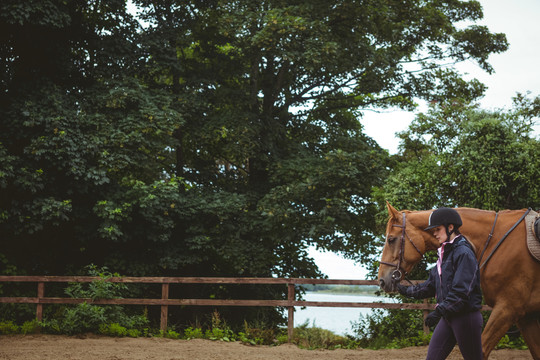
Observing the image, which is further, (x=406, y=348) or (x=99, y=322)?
(x=99, y=322)

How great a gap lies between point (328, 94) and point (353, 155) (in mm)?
4014

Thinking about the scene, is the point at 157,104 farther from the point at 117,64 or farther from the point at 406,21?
the point at 406,21

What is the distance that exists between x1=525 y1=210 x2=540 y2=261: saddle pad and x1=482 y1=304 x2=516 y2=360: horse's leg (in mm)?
636

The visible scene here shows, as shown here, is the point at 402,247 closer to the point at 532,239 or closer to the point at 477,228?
the point at 477,228

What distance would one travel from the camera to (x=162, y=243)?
14.0 meters

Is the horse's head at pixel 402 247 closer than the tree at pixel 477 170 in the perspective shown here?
Yes

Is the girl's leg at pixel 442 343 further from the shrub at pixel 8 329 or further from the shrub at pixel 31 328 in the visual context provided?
the shrub at pixel 8 329

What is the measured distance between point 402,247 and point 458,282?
1.33 m

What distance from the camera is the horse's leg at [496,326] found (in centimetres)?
447

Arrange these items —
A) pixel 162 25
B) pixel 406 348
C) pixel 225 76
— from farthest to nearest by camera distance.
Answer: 1. pixel 225 76
2. pixel 162 25
3. pixel 406 348

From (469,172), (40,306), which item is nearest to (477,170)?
(469,172)

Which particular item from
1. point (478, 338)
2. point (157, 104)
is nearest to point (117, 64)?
point (157, 104)

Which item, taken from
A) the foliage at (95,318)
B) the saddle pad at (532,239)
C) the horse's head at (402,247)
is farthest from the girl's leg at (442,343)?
the foliage at (95,318)

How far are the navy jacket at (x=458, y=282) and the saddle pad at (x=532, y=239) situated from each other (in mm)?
1450
